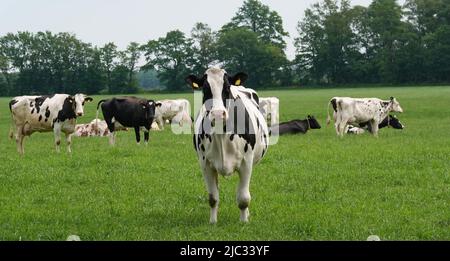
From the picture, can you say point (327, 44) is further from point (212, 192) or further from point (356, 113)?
A: point (212, 192)

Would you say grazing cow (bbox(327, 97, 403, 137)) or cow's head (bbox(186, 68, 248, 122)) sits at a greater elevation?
cow's head (bbox(186, 68, 248, 122))

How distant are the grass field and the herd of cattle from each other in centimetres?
78

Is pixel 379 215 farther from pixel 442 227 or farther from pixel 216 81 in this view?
pixel 216 81

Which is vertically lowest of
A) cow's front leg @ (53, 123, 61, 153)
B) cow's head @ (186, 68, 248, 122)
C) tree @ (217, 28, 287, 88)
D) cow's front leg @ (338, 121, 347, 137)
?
cow's front leg @ (338, 121, 347, 137)

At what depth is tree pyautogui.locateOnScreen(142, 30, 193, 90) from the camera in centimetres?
9069

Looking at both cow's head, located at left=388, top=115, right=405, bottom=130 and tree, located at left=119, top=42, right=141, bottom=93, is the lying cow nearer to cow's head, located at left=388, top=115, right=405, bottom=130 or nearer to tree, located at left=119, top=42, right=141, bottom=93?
cow's head, located at left=388, top=115, right=405, bottom=130

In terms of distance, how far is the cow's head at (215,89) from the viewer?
22.7ft

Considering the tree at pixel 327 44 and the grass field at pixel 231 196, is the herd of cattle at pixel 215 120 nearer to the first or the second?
the grass field at pixel 231 196

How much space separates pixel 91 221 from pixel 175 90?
8019cm

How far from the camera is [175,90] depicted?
87.6m

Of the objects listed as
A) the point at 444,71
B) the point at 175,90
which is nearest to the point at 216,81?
the point at 175,90

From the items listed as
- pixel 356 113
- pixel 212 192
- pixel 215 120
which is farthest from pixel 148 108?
pixel 215 120

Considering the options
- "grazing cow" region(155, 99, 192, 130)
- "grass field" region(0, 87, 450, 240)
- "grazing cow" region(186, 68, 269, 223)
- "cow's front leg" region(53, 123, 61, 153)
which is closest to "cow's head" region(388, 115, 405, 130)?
"grass field" region(0, 87, 450, 240)
